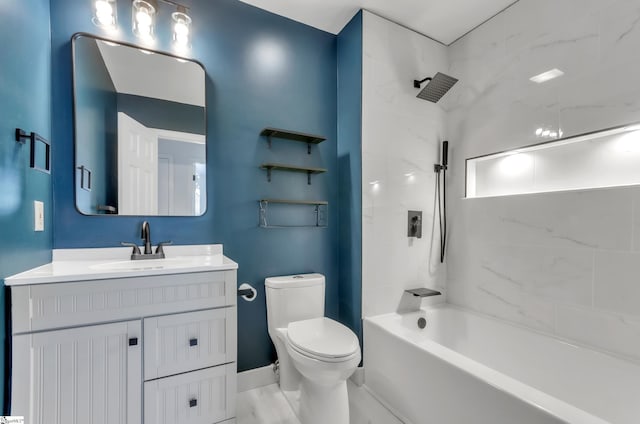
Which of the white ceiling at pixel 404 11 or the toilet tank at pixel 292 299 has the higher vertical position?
the white ceiling at pixel 404 11

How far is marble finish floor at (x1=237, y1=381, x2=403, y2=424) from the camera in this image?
1.55 metres

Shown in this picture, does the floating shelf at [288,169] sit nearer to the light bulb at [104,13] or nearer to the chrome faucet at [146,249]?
the chrome faucet at [146,249]

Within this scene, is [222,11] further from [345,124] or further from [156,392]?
[156,392]

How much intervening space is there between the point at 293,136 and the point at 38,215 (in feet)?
4.74

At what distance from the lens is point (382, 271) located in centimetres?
198

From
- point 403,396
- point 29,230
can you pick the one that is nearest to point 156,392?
point 29,230

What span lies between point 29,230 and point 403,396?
2052mm

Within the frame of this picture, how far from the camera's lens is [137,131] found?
5.27 feet

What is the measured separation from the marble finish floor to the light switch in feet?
4.71

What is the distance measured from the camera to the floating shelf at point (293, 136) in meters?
1.86

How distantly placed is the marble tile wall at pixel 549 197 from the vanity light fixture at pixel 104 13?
7.82 ft

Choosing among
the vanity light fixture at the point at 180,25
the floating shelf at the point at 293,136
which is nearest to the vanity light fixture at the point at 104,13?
the vanity light fixture at the point at 180,25

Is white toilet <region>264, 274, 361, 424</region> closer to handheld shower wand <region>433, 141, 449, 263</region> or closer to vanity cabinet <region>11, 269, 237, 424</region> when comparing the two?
vanity cabinet <region>11, 269, 237, 424</region>

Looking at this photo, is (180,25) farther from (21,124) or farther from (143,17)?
(21,124)
